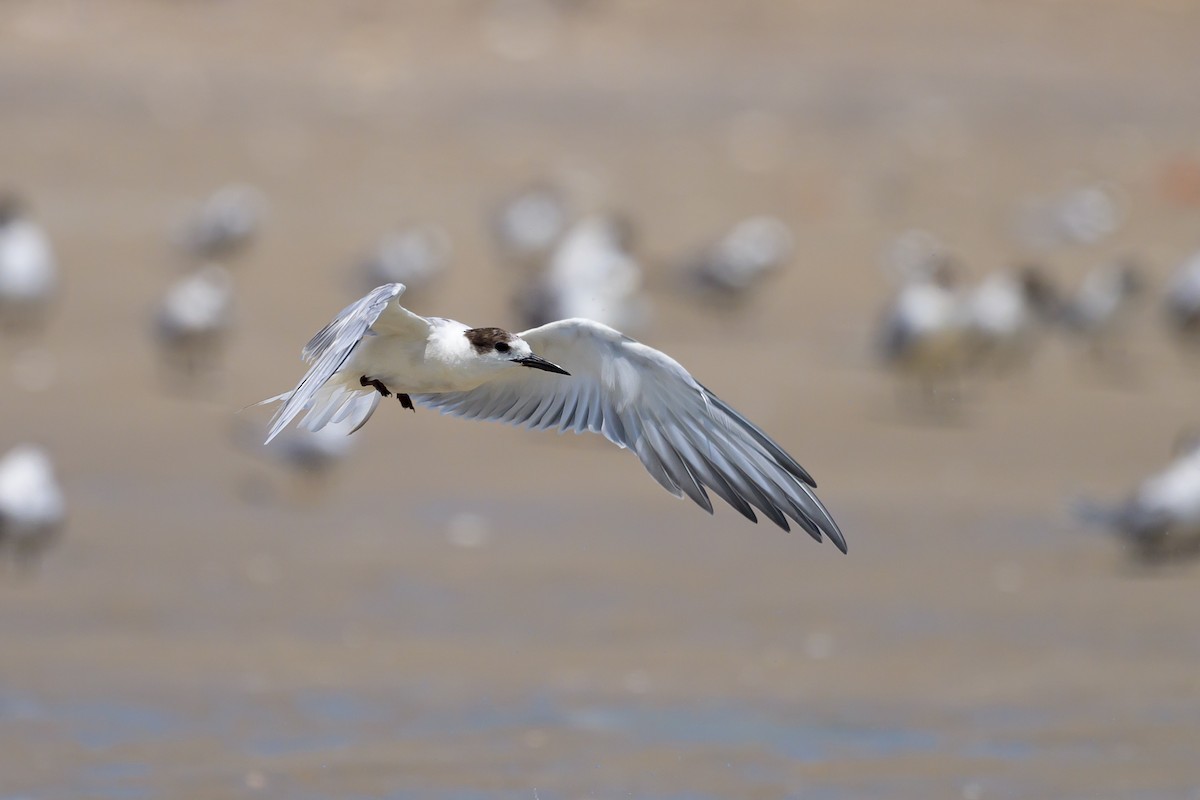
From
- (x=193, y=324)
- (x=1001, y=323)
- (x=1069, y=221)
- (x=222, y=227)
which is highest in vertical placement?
(x=1069, y=221)

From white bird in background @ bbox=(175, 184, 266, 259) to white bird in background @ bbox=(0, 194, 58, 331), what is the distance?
4.74 ft

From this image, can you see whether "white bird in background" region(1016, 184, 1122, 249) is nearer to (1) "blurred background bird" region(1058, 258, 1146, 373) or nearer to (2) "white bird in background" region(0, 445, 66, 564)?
(1) "blurred background bird" region(1058, 258, 1146, 373)

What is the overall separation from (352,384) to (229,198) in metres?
9.23

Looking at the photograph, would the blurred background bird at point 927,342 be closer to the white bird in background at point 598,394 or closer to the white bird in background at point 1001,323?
the white bird in background at point 1001,323

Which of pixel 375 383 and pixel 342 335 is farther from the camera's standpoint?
pixel 375 383

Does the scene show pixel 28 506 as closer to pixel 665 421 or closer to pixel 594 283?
pixel 665 421

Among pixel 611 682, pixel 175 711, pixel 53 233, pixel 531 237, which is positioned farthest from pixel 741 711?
pixel 53 233

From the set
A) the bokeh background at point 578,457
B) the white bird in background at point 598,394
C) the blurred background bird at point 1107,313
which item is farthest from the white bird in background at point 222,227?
the white bird in background at point 598,394

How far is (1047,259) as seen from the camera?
635 inches

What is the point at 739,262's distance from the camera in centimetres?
1364

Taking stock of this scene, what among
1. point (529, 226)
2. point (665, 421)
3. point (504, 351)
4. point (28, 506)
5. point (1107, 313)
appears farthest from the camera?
point (529, 226)

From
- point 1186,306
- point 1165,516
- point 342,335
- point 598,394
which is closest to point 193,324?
point 1165,516

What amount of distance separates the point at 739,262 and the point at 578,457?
11.9 ft

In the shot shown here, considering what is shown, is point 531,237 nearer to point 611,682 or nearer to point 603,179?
point 603,179
